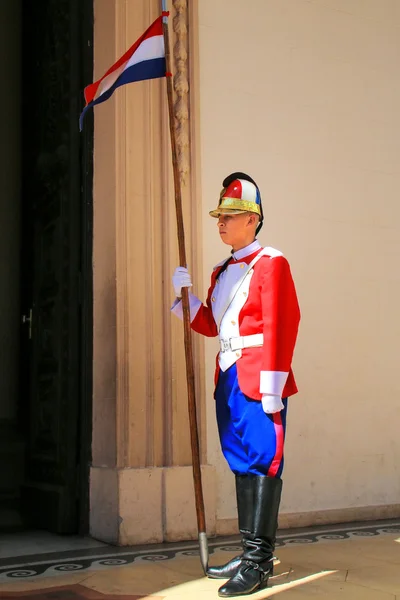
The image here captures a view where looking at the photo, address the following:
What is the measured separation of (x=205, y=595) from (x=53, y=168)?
8.02ft

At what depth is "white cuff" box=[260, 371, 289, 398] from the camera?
2.75m

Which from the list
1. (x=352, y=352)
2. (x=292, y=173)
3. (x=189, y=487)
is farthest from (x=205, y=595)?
(x=292, y=173)

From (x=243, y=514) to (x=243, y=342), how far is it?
1.96 feet

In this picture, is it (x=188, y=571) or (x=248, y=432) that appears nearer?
(x=248, y=432)

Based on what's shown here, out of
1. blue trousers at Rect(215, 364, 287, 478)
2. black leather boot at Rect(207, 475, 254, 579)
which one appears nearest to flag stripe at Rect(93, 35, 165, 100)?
blue trousers at Rect(215, 364, 287, 478)

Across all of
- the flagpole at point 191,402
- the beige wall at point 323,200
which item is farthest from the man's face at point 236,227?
the beige wall at point 323,200

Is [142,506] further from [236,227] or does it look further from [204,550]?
[236,227]

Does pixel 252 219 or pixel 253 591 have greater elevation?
pixel 252 219

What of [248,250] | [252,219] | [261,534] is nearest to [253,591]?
[261,534]

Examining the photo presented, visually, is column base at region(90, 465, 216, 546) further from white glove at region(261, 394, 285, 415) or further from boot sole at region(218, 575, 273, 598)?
white glove at region(261, 394, 285, 415)

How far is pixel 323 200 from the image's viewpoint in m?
4.57

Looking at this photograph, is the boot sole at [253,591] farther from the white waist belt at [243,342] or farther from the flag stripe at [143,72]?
the flag stripe at [143,72]

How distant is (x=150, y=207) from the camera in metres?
3.95

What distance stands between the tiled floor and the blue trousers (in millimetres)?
417
